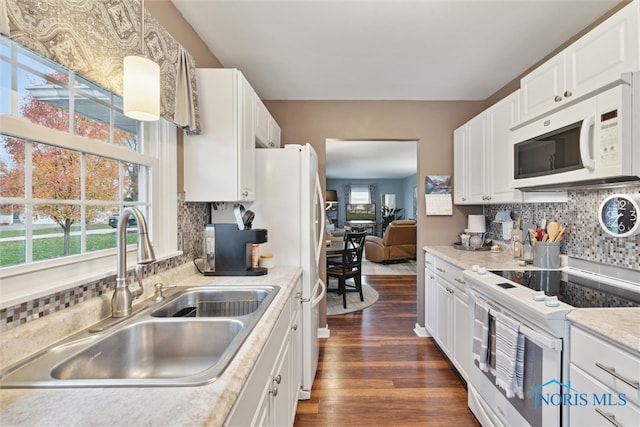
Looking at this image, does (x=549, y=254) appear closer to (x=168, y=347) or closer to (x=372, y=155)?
(x=168, y=347)

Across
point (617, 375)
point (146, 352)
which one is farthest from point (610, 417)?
point (146, 352)

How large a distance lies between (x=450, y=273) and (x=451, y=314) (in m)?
0.32

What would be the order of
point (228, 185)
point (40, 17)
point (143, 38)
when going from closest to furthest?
point (40, 17), point (143, 38), point (228, 185)

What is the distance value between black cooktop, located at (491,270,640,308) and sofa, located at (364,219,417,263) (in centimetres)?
479

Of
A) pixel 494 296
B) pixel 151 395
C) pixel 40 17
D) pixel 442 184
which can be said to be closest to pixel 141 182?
pixel 40 17

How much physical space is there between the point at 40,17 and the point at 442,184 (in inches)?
120

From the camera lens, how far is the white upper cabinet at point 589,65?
1.23 m

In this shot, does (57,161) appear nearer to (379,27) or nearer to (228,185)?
(228,185)

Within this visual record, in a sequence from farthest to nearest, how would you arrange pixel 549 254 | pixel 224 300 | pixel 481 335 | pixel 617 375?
pixel 549 254, pixel 481 335, pixel 224 300, pixel 617 375

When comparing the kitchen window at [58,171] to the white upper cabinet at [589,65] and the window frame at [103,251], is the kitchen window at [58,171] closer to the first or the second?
the window frame at [103,251]

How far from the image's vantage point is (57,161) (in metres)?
1.07

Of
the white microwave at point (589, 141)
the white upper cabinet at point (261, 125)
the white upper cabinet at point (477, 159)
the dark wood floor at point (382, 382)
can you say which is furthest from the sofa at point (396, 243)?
the white microwave at point (589, 141)

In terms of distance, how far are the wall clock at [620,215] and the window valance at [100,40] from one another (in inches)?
92.9

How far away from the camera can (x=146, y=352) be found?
107 cm
